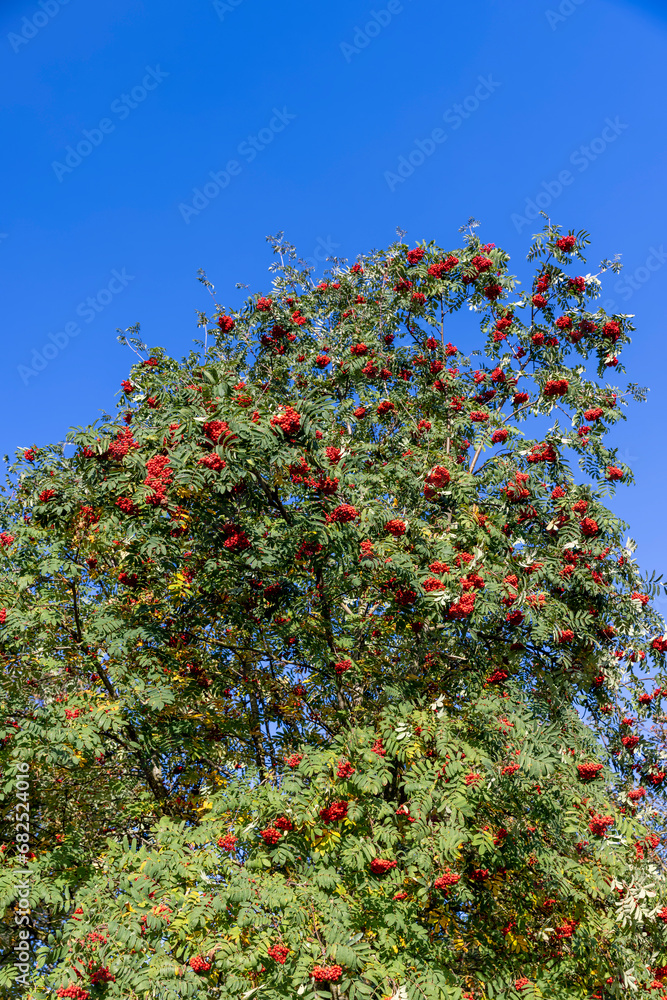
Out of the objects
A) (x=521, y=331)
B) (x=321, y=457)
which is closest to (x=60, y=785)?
(x=321, y=457)

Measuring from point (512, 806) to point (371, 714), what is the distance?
6.69 ft

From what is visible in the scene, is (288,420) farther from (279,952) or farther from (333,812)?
(279,952)

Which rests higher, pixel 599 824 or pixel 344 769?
pixel 344 769

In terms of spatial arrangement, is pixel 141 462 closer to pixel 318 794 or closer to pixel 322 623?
pixel 322 623

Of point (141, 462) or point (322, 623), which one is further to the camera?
point (322, 623)

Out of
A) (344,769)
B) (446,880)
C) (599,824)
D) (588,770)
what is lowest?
(446,880)

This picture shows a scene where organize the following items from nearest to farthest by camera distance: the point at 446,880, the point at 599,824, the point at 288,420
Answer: the point at 446,880 → the point at 288,420 → the point at 599,824

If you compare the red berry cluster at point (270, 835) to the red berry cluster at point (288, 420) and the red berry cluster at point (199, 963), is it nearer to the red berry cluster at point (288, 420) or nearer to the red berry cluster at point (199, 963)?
the red berry cluster at point (199, 963)

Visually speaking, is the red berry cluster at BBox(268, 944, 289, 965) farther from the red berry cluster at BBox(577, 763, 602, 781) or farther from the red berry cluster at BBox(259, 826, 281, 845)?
the red berry cluster at BBox(577, 763, 602, 781)

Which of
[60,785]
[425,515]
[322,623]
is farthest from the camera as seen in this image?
[425,515]

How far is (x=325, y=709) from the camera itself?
349 inches

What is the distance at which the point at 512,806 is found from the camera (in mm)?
6680

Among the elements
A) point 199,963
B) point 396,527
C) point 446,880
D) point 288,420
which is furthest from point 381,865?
point 288,420

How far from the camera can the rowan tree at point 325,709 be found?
5977mm
